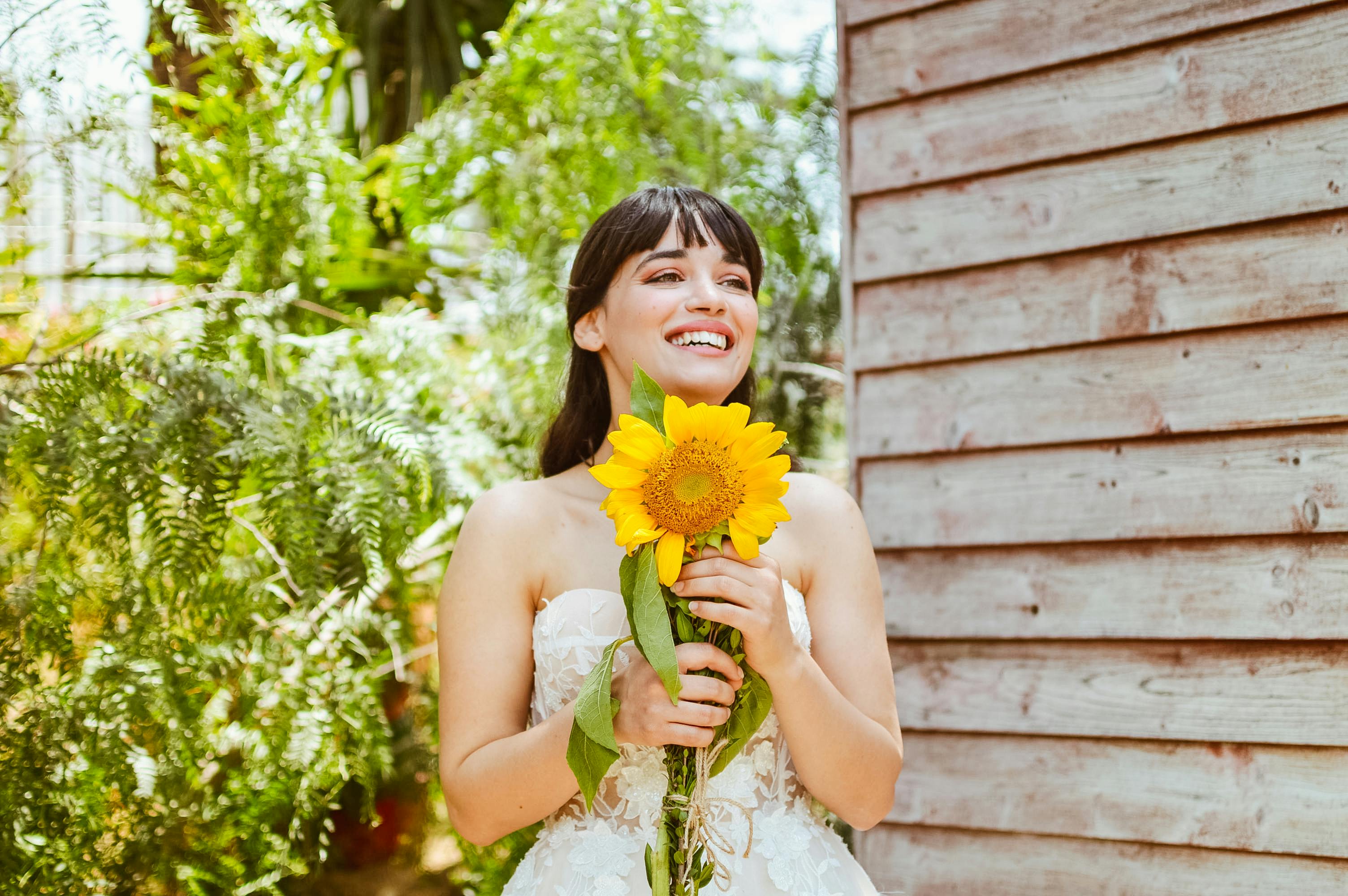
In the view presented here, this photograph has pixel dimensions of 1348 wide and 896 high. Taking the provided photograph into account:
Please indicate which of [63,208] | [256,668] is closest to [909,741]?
[256,668]

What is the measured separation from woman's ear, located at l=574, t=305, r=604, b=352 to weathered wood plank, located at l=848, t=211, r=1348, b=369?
0.93m

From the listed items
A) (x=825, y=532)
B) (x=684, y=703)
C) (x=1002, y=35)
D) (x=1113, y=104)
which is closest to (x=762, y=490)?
(x=684, y=703)

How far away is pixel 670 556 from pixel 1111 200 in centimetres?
148

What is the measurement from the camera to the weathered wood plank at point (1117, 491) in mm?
1737

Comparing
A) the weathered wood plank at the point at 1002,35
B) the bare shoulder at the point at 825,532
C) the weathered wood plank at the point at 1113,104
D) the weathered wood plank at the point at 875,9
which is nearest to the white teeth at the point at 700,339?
the bare shoulder at the point at 825,532

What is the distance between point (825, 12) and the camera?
3.30 metres

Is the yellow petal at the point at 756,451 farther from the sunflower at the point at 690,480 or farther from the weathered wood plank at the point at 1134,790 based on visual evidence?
the weathered wood plank at the point at 1134,790

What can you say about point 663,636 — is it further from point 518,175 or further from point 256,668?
point 518,175

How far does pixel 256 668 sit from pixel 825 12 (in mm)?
2729

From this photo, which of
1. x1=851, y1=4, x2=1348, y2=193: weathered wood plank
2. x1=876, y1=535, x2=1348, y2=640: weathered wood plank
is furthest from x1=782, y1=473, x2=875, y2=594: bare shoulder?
x1=851, y1=4, x2=1348, y2=193: weathered wood plank

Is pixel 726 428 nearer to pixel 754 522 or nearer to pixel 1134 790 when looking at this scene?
pixel 754 522

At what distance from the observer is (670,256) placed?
54.3 inches

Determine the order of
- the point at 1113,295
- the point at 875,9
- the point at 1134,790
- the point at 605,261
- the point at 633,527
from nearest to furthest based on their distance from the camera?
the point at 633,527 < the point at 605,261 < the point at 1134,790 < the point at 1113,295 < the point at 875,9

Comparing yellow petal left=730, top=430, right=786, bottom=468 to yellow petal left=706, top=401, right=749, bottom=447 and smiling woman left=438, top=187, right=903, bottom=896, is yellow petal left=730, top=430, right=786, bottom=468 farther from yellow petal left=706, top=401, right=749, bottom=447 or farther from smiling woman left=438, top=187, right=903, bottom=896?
smiling woman left=438, top=187, right=903, bottom=896
